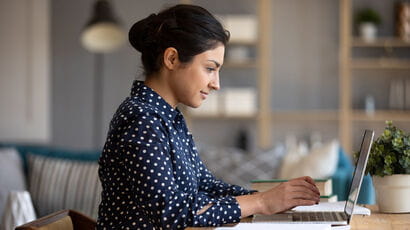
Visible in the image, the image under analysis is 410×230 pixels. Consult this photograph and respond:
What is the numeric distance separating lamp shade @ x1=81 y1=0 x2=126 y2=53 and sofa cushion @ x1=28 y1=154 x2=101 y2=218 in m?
1.78

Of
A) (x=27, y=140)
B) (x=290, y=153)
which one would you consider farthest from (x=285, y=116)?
(x=27, y=140)

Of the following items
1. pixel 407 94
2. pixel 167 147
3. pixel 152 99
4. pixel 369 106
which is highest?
pixel 152 99

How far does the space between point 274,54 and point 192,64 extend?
5.52m

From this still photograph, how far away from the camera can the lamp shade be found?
252 inches

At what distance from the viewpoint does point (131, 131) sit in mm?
1866

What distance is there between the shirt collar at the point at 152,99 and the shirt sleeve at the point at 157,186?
0.46 ft

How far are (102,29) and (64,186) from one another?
2.18 meters

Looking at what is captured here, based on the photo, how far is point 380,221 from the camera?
6.67 ft

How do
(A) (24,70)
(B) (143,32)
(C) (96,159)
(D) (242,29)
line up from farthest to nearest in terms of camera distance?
(D) (242,29) → (A) (24,70) → (C) (96,159) → (B) (143,32)

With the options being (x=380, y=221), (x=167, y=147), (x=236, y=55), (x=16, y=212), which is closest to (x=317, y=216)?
(x=380, y=221)

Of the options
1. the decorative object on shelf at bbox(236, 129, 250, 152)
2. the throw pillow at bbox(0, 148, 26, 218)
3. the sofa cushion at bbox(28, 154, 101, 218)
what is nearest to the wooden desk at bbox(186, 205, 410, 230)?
the sofa cushion at bbox(28, 154, 101, 218)

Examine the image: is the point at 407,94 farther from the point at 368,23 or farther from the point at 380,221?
the point at 380,221

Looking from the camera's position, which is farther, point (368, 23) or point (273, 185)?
point (368, 23)

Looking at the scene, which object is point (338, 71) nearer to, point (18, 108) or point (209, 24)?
point (18, 108)
